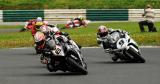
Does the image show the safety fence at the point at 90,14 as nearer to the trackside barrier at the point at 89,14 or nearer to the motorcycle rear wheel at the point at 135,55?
the trackside barrier at the point at 89,14

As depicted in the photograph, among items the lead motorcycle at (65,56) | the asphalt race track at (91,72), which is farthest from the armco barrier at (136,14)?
the lead motorcycle at (65,56)

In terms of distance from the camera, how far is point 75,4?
149ft

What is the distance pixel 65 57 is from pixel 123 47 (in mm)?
3571

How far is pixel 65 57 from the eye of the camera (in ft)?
52.3

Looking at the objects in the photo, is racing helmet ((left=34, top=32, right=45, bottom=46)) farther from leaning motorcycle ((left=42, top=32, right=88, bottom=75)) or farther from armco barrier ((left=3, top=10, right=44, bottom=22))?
armco barrier ((left=3, top=10, right=44, bottom=22))

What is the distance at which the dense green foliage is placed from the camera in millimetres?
44719

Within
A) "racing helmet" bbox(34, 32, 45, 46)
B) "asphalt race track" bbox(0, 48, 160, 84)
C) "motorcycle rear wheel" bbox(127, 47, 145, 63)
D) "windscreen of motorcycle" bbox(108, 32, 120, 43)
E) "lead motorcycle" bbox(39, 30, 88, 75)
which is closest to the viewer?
"asphalt race track" bbox(0, 48, 160, 84)

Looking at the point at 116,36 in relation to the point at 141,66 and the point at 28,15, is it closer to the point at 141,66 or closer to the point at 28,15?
the point at 141,66

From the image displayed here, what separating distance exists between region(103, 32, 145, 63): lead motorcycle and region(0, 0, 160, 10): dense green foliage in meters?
24.8

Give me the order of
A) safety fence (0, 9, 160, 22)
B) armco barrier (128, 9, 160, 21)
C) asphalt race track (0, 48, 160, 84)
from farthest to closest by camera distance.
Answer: armco barrier (128, 9, 160, 21) → safety fence (0, 9, 160, 22) → asphalt race track (0, 48, 160, 84)

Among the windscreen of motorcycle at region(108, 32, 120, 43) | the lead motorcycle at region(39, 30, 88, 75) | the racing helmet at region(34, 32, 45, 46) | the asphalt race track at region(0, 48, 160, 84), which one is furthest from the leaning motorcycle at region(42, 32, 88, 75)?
the windscreen of motorcycle at region(108, 32, 120, 43)

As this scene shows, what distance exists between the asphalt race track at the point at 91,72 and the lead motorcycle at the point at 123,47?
31 centimetres

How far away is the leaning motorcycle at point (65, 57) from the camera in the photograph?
15.8 meters

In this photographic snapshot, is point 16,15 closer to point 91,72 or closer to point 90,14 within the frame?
point 90,14
